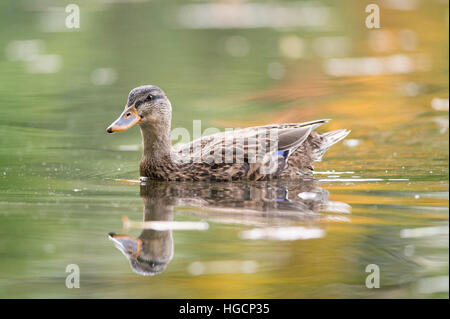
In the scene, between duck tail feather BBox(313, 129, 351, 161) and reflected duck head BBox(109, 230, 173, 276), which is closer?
reflected duck head BBox(109, 230, 173, 276)

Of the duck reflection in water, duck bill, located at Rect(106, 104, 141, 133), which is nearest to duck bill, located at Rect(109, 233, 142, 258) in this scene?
the duck reflection in water

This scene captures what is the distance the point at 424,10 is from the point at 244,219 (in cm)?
1302

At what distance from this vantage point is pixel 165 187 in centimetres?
916

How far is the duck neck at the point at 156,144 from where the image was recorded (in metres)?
9.60

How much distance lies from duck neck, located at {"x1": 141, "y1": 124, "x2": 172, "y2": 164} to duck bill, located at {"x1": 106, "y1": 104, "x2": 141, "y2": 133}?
32 centimetres

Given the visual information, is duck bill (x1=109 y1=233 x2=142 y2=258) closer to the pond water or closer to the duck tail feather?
the pond water

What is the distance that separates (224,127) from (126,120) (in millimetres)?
2777

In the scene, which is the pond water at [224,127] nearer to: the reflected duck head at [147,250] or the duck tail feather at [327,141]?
the reflected duck head at [147,250]

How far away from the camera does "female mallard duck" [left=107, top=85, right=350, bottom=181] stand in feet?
30.6

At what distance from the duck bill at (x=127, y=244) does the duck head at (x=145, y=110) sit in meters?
2.16

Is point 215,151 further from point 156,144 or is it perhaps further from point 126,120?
point 126,120

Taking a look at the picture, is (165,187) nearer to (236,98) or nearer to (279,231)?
(279,231)

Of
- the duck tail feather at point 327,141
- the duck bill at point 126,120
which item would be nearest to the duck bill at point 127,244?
the duck bill at point 126,120

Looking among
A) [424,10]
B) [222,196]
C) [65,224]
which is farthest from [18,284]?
[424,10]
